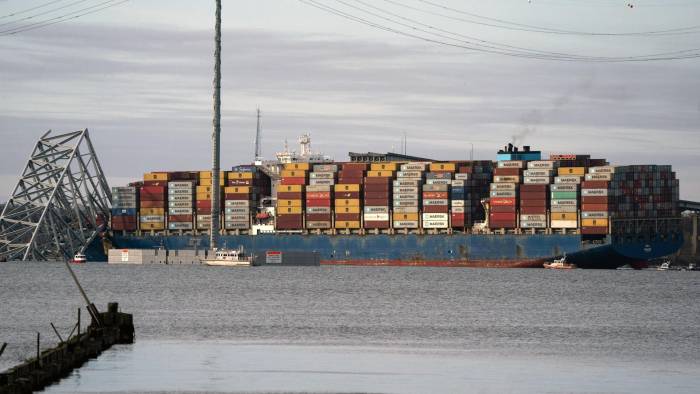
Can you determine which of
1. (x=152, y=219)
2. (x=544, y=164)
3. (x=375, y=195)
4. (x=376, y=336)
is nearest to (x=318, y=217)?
(x=375, y=195)

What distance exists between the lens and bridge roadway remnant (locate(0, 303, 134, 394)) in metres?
33.6

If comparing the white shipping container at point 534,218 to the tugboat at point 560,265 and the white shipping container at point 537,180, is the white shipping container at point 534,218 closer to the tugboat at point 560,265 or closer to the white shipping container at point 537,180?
the white shipping container at point 537,180

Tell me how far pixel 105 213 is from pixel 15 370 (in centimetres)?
12643

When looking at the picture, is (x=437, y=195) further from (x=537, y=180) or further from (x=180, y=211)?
(x=180, y=211)

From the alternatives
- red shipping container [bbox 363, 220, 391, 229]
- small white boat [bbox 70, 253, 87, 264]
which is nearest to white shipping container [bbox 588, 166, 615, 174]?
red shipping container [bbox 363, 220, 391, 229]

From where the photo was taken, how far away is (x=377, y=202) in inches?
5812

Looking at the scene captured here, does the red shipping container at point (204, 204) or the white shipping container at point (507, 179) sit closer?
the white shipping container at point (507, 179)

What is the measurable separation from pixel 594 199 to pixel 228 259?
4099 centimetres

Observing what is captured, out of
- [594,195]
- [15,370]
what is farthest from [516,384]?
[594,195]

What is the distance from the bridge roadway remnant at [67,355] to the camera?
33594 millimetres

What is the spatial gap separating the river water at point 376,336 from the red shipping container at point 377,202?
42815mm

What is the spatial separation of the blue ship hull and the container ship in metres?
0.12

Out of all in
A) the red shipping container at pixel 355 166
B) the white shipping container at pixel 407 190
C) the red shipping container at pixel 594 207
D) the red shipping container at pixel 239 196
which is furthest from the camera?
the red shipping container at pixel 239 196

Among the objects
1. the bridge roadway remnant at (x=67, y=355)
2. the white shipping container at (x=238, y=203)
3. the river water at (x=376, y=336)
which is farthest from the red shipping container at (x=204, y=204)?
the bridge roadway remnant at (x=67, y=355)
